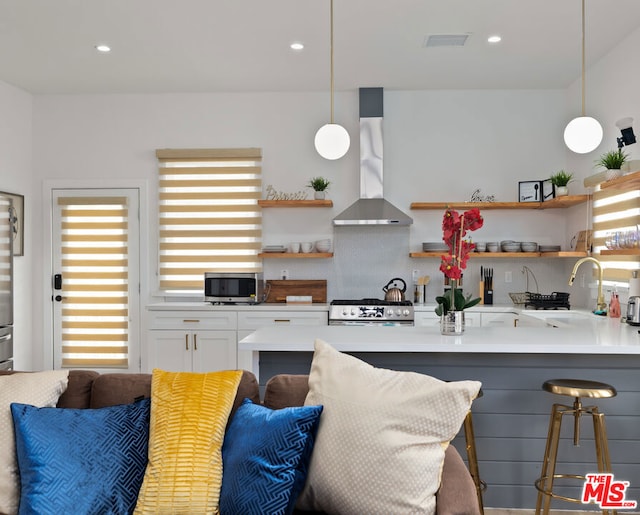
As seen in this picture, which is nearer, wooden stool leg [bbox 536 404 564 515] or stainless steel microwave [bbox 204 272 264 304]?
wooden stool leg [bbox 536 404 564 515]

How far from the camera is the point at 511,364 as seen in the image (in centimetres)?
293

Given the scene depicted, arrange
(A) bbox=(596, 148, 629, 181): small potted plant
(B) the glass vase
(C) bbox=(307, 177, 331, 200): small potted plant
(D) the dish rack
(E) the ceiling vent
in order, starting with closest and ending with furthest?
(B) the glass vase, (A) bbox=(596, 148, 629, 181): small potted plant, (E) the ceiling vent, (D) the dish rack, (C) bbox=(307, 177, 331, 200): small potted plant

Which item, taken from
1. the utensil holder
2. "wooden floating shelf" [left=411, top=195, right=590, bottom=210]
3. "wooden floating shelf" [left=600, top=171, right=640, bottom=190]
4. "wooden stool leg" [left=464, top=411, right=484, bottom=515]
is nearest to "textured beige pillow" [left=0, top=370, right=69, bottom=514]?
"wooden stool leg" [left=464, top=411, right=484, bottom=515]

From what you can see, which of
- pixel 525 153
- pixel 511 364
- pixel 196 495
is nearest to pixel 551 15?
pixel 525 153

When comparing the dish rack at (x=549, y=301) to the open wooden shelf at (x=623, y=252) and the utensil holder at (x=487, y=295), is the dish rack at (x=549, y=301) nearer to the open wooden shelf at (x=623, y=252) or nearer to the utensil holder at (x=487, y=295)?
the utensil holder at (x=487, y=295)

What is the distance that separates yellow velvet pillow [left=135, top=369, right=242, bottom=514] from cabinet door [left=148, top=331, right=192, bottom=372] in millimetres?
3123

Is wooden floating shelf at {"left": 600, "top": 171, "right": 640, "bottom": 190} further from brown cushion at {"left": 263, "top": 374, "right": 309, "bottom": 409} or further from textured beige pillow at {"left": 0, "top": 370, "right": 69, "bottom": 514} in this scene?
textured beige pillow at {"left": 0, "top": 370, "right": 69, "bottom": 514}

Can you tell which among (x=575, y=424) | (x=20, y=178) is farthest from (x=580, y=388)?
(x=20, y=178)

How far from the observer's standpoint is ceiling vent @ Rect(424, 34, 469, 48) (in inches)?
164

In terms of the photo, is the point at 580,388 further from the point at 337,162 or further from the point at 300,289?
the point at 337,162

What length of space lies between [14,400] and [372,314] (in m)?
3.23

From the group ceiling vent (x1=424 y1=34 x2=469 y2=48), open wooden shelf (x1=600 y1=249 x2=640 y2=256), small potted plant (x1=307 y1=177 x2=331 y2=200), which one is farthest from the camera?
small potted plant (x1=307 y1=177 x2=331 y2=200)

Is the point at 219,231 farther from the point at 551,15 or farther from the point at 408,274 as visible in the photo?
the point at 551,15

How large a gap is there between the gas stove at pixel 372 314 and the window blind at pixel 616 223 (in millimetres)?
1571
